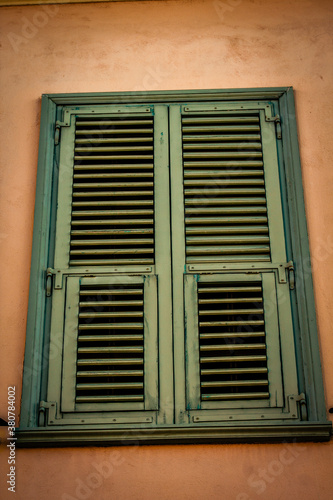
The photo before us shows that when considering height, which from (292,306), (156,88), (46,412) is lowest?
(46,412)

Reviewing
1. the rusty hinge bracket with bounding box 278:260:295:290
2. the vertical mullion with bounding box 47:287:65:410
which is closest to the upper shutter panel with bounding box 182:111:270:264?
the rusty hinge bracket with bounding box 278:260:295:290

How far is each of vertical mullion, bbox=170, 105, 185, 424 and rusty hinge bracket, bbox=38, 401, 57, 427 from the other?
0.72m

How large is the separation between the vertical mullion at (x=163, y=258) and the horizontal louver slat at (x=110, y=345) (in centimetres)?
13

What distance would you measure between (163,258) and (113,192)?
22.9 inches

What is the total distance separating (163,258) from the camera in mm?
3514

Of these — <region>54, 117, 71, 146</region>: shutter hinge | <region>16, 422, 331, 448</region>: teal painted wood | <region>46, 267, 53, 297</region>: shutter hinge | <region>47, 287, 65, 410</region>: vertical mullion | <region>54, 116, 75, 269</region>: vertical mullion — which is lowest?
<region>16, 422, 331, 448</region>: teal painted wood

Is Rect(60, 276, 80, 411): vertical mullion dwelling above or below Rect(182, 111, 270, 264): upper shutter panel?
below

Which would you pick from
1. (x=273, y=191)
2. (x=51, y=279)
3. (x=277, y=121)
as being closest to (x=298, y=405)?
(x=273, y=191)

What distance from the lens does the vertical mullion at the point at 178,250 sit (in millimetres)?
3252

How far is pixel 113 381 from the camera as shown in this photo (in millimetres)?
3301

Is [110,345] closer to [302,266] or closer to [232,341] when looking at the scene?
[232,341]

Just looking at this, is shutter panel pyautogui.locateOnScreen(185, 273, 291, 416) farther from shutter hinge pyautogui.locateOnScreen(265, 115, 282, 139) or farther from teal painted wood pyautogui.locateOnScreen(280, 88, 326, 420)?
shutter hinge pyautogui.locateOnScreen(265, 115, 282, 139)

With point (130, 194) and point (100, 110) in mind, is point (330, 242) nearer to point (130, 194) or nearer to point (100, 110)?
point (130, 194)

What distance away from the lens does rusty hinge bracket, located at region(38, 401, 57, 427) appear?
319 cm
